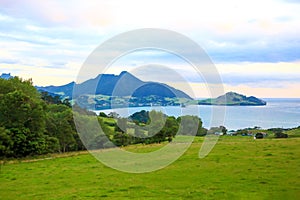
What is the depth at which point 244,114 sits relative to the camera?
436 ft

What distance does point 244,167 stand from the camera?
2331 centimetres

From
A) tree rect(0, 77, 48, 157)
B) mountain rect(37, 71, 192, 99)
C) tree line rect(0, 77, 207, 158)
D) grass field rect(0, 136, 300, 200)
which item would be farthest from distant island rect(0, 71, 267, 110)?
tree rect(0, 77, 48, 157)

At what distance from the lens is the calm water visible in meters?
24.1

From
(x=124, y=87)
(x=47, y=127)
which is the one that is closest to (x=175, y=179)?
(x=124, y=87)

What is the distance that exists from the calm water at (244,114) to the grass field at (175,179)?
340cm

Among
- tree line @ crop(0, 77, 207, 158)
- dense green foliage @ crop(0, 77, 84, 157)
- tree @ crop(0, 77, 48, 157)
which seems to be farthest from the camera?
tree @ crop(0, 77, 48, 157)

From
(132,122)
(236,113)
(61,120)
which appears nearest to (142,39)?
(132,122)

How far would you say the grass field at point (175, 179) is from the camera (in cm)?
1677

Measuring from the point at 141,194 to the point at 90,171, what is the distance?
27.1 ft

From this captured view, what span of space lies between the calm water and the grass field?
134 inches

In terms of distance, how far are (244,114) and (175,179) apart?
387 ft

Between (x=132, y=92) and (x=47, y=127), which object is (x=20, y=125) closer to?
(x=47, y=127)

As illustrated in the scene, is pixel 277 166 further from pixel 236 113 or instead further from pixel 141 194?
pixel 236 113

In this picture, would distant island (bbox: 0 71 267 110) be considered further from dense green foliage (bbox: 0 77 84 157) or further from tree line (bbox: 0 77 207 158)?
dense green foliage (bbox: 0 77 84 157)
